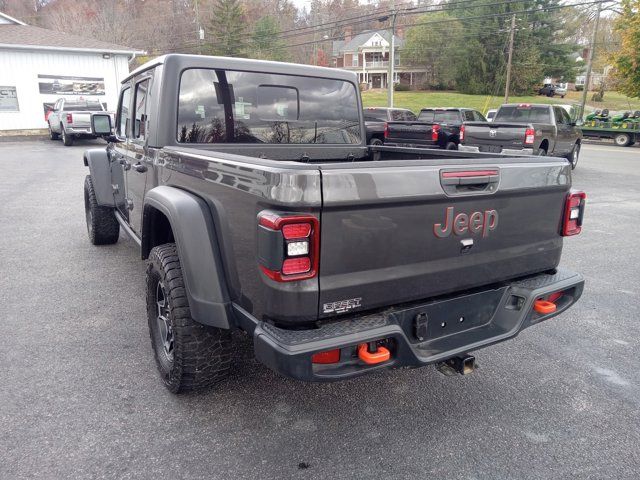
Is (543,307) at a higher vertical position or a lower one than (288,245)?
lower

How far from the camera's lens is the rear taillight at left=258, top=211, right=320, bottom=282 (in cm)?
211

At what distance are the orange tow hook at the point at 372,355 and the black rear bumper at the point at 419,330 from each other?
0.02 meters

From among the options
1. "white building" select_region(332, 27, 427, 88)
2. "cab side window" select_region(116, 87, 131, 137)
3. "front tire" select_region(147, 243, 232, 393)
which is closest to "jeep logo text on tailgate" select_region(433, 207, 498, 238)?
"front tire" select_region(147, 243, 232, 393)

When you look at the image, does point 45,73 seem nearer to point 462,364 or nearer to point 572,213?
point 572,213

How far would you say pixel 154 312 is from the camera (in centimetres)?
337

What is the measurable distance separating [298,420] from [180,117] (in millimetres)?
2137

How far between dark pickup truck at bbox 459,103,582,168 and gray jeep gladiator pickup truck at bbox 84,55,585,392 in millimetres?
7448

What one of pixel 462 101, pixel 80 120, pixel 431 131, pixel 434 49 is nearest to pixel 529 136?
pixel 431 131

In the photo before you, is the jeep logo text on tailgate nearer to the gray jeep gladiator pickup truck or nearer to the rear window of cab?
the gray jeep gladiator pickup truck

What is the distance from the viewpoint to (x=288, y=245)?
2135mm

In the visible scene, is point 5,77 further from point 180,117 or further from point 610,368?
point 610,368

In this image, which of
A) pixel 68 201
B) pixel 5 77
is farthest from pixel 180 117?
pixel 5 77

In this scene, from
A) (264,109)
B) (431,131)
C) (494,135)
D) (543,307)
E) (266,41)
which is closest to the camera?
(543,307)

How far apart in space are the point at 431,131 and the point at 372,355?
1287 centimetres
